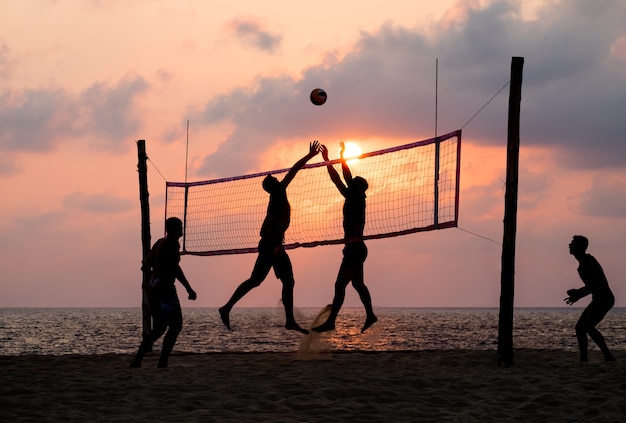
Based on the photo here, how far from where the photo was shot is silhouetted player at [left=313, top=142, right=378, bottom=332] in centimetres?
1091

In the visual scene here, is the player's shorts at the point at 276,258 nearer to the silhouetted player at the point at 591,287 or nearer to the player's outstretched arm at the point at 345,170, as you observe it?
the player's outstretched arm at the point at 345,170

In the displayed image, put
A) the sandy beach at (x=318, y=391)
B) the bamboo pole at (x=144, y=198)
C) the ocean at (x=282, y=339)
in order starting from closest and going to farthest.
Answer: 1. the sandy beach at (x=318, y=391)
2. the bamboo pole at (x=144, y=198)
3. the ocean at (x=282, y=339)

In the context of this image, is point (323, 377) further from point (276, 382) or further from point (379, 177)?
point (379, 177)

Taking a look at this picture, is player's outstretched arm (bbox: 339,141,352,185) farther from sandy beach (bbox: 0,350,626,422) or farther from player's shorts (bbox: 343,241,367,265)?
sandy beach (bbox: 0,350,626,422)

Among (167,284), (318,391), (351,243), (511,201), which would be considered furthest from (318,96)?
(318,391)

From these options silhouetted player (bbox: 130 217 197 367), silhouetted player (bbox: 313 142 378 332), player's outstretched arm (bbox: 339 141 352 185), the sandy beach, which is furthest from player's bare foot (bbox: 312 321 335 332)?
silhouetted player (bbox: 130 217 197 367)

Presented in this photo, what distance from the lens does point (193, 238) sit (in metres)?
14.5

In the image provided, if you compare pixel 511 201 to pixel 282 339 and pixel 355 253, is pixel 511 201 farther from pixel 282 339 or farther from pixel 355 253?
pixel 282 339

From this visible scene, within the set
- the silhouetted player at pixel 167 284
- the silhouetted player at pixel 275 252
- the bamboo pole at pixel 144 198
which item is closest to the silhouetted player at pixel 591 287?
the silhouetted player at pixel 275 252

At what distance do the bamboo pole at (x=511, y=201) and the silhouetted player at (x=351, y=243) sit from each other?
5.74ft

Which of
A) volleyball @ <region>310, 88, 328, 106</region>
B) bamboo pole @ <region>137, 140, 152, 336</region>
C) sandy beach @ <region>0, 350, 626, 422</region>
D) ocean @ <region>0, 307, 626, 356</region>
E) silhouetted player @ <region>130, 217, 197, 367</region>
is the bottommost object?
ocean @ <region>0, 307, 626, 356</region>

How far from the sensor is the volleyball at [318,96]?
1303cm

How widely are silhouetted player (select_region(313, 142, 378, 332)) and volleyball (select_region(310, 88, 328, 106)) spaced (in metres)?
2.11

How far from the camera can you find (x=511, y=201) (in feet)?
34.8
